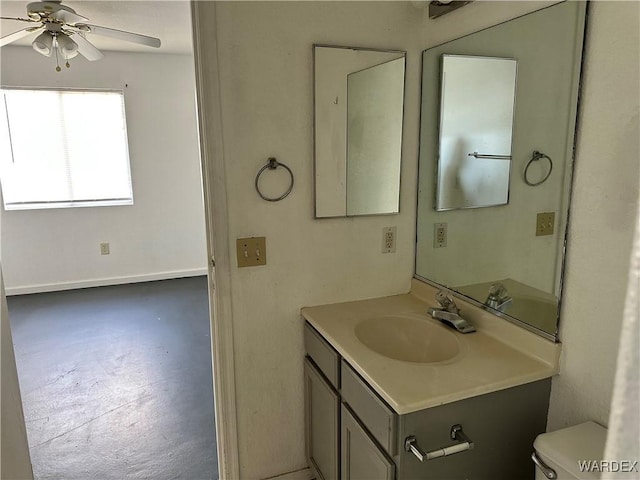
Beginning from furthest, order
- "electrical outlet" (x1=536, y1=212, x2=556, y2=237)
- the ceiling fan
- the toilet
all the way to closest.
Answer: the ceiling fan, "electrical outlet" (x1=536, y1=212, x2=556, y2=237), the toilet

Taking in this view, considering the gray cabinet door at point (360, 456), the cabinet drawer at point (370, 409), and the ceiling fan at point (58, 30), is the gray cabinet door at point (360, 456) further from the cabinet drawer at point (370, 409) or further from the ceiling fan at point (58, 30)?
the ceiling fan at point (58, 30)

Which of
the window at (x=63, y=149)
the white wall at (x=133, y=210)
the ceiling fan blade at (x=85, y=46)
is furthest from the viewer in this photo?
the white wall at (x=133, y=210)

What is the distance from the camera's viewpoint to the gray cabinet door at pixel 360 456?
1254mm

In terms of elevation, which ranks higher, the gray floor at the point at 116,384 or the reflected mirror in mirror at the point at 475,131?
the reflected mirror in mirror at the point at 475,131

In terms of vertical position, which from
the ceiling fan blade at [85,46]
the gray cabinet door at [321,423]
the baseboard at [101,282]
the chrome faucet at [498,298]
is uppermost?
the ceiling fan blade at [85,46]

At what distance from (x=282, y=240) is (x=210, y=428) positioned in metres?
1.30

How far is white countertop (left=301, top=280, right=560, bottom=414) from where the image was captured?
1192mm

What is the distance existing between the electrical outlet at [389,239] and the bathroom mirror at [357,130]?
0.26 feet

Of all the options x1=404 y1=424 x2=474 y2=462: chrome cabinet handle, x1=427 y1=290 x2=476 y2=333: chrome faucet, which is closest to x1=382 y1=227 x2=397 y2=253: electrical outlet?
x1=427 y1=290 x2=476 y2=333: chrome faucet

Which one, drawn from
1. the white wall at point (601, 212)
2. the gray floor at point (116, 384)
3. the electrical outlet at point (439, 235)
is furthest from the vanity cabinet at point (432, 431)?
the gray floor at point (116, 384)

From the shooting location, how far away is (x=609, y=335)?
1172 mm

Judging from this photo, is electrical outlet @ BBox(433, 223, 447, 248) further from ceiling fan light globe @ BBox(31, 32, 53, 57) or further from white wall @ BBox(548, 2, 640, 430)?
ceiling fan light globe @ BBox(31, 32, 53, 57)

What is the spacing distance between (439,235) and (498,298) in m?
0.42

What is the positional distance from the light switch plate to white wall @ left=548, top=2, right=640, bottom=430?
1.04 metres
